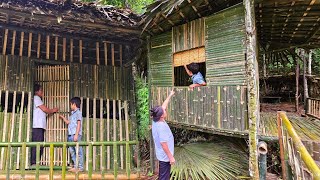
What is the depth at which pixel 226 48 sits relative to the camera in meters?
5.60

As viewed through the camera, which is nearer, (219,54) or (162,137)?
(162,137)

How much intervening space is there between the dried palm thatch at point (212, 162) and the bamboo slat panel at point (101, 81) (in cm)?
272

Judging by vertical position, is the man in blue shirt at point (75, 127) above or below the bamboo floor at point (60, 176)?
above

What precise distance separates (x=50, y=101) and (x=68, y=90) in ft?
1.74

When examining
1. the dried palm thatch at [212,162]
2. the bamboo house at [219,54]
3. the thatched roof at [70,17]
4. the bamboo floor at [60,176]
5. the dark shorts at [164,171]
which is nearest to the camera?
the dark shorts at [164,171]

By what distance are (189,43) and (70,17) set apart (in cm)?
270

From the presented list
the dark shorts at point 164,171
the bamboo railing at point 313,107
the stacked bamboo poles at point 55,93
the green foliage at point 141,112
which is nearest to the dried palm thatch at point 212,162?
the dark shorts at point 164,171

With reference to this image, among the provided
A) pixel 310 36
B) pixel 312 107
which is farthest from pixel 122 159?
pixel 310 36

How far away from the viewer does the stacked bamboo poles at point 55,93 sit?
24.7 ft

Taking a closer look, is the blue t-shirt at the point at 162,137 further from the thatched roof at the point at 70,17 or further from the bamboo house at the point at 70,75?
the thatched roof at the point at 70,17

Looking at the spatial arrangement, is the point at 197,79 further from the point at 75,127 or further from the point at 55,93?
the point at 55,93

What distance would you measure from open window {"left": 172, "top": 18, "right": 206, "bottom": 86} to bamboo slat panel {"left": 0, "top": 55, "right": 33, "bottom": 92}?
3718 millimetres

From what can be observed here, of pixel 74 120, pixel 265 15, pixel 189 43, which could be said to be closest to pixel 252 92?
pixel 189 43

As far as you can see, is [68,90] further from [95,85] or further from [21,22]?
[21,22]
